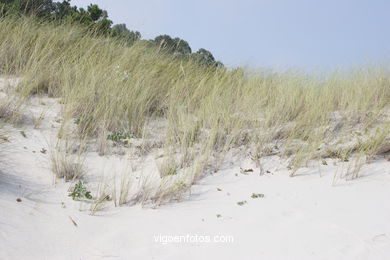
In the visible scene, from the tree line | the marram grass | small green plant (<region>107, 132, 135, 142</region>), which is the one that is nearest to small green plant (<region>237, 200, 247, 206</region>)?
the marram grass

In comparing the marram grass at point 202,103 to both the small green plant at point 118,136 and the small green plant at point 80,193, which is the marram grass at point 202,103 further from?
the small green plant at point 80,193

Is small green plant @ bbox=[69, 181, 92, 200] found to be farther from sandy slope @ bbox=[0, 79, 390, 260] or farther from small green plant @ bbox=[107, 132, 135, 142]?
small green plant @ bbox=[107, 132, 135, 142]

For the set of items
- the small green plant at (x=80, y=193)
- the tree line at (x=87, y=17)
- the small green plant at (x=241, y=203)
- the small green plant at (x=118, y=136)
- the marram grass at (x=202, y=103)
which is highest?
the tree line at (x=87, y=17)

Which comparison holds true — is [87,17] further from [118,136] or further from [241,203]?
[241,203]

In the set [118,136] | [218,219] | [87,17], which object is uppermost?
[87,17]

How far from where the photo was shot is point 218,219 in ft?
11.8

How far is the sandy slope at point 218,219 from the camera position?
2.99 metres

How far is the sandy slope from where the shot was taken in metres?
2.99

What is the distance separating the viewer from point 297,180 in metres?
4.30

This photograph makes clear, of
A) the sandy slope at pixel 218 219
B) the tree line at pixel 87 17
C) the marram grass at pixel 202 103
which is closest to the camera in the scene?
the sandy slope at pixel 218 219

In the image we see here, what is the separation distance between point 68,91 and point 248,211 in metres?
3.40

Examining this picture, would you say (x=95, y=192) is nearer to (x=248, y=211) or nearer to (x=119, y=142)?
(x=119, y=142)

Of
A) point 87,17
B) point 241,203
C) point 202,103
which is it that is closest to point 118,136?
point 202,103

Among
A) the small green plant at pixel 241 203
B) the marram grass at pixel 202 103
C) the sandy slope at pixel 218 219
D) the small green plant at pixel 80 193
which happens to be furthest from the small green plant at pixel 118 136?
the small green plant at pixel 241 203
